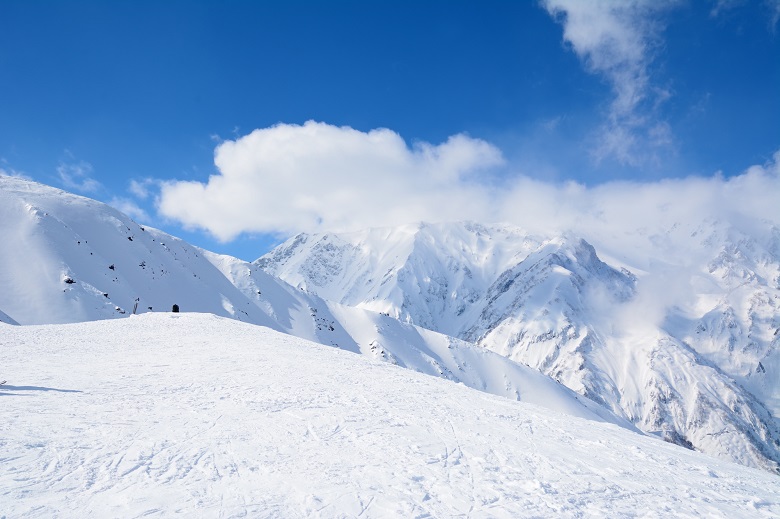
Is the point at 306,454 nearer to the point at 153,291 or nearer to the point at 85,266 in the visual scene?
the point at 85,266

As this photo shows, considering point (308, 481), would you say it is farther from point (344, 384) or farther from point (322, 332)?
point (322, 332)

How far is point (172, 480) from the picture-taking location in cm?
958

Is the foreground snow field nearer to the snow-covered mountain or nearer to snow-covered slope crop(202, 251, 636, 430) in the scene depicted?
the snow-covered mountain

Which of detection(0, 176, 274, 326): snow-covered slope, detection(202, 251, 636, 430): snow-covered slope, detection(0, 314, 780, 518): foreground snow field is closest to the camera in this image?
detection(0, 314, 780, 518): foreground snow field

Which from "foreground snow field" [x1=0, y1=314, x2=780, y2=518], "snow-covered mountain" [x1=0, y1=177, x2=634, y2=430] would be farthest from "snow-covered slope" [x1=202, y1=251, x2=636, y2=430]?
"foreground snow field" [x1=0, y1=314, x2=780, y2=518]

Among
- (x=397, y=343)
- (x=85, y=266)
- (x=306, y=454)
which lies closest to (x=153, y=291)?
(x=85, y=266)

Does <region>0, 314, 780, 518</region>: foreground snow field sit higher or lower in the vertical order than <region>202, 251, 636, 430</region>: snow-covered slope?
lower

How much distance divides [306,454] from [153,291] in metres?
81.7

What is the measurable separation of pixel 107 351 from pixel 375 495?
73.4 feet

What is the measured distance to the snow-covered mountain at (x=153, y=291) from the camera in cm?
5988

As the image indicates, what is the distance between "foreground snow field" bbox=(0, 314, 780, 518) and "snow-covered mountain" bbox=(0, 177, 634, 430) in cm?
4229

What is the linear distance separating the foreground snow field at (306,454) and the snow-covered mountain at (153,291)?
42.3m

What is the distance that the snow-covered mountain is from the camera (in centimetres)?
5988

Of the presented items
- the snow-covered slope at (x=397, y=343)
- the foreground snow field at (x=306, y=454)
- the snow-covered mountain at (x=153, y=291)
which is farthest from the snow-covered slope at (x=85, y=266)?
the foreground snow field at (x=306, y=454)
